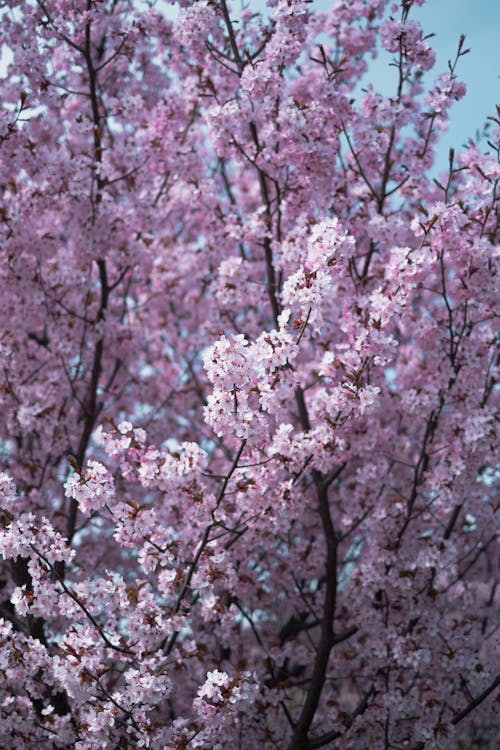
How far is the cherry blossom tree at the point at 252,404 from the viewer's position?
4949 millimetres

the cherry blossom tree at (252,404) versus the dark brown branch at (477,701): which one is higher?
the cherry blossom tree at (252,404)

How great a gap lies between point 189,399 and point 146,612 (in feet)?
17.4

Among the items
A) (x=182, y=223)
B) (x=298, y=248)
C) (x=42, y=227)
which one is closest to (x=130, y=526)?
(x=298, y=248)

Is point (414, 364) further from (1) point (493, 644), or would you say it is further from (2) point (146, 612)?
(2) point (146, 612)

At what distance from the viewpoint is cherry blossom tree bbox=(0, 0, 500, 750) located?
16.2 ft

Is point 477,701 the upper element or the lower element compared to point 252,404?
lower

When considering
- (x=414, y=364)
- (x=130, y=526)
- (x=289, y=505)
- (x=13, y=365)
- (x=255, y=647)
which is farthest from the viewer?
(x=255, y=647)

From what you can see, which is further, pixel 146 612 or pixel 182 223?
pixel 182 223

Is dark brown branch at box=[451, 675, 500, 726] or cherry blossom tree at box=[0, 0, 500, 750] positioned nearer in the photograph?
cherry blossom tree at box=[0, 0, 500, 750]

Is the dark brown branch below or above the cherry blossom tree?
below

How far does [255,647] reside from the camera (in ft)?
33.6

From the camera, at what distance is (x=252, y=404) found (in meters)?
5.26

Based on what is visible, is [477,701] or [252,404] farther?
[477,701]

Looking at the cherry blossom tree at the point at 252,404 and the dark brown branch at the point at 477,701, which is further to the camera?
the dark brown branch at the point at 477,701
